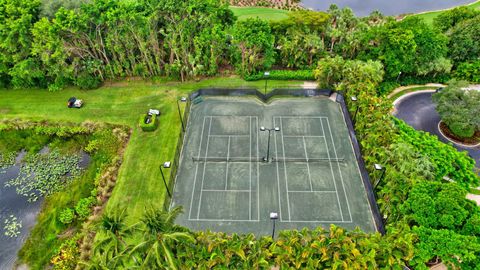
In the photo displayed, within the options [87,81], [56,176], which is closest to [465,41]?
[87,81]

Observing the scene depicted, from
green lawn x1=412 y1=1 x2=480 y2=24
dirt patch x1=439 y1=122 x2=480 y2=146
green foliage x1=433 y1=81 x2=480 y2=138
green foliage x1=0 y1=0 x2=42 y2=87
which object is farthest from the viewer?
green lawn x1=412 y1=1 x2=480 y2=24

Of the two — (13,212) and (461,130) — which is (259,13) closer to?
(461,130)

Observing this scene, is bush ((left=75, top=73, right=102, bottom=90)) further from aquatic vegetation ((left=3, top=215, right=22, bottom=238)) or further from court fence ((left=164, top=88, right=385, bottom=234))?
aquatic vegetation ((left=3, top=215, right=22, bottom=238))

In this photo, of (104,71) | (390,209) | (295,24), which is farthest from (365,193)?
(104,71)

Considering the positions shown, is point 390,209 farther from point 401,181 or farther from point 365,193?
point 365,193

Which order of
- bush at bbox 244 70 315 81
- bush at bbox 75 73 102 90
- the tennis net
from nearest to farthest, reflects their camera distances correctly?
1. the tennis net
2. bush at bbox 75 73 102 90
3. bush at bbox 244 70 315 81

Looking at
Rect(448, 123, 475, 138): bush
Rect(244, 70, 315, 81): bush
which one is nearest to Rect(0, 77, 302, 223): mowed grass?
Rect(244, 70, 315, 81): bush

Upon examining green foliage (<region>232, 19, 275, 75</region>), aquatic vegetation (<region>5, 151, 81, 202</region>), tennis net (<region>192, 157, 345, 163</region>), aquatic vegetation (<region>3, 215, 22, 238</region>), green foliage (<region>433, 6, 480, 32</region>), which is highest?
green foliage (<region>433, 6, 480, 32</region>)
